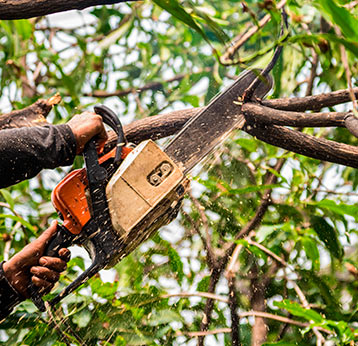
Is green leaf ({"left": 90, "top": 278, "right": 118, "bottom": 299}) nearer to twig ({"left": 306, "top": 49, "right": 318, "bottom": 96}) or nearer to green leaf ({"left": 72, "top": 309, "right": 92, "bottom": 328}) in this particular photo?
green leaf ({"left": 72, "top": 309, "right": 92, "bottom": 328})

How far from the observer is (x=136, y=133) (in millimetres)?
1627

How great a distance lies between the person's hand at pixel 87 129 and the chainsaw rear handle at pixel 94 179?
0.02 m

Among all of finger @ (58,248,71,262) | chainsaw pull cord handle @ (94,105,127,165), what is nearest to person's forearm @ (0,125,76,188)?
chainsaw pull cord handle @ (94,105,127,165)

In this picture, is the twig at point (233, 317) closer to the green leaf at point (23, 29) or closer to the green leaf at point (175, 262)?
the green leaf at point (175, 262)

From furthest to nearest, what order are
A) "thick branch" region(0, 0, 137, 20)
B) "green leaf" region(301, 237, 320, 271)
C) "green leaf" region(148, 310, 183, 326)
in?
1. "green leaf" region(301, 237, 320, 271)
2. "green leaf" region(148, 310, 183, 326)
3. "thick branch" region(0, 0, 137, 20)

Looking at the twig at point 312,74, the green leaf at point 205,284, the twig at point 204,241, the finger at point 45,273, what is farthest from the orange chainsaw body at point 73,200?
the twig at point 312,74

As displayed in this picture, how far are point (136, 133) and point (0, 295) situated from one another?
1.99 feet

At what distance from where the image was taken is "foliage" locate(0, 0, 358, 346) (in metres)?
1.95

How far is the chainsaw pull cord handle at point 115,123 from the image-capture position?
1.41m

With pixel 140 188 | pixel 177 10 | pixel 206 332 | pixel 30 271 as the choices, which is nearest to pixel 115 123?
pixel 140 188

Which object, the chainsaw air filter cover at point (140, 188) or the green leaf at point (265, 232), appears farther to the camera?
the green leaf at point (265, 232)

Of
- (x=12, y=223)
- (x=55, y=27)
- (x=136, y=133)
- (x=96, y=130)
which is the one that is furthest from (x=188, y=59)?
(x=96, y=130)

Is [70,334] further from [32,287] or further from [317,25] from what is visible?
[317,25]

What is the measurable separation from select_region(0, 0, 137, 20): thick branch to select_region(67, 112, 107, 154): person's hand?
0.31m
